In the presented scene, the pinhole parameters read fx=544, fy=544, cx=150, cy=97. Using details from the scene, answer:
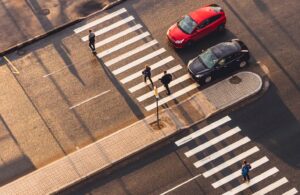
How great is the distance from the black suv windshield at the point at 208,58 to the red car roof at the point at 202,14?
103 inches

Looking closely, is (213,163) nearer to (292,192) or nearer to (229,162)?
(229,162)

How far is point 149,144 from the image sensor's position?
32.4m

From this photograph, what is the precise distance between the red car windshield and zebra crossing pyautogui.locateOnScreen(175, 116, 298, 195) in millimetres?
7041

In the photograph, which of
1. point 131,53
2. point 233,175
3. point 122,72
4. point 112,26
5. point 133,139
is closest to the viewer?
point 233,175

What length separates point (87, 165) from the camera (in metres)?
31.8

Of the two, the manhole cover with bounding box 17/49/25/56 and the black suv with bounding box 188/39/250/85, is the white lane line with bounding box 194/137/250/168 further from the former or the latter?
the manhole cover with bounding box 17/49/25/56

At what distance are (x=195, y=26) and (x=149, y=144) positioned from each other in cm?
937

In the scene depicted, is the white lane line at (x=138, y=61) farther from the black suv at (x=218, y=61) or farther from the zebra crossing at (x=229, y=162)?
the zebra crossing at (x=229, y=162)

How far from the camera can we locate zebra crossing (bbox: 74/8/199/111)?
35.4 m

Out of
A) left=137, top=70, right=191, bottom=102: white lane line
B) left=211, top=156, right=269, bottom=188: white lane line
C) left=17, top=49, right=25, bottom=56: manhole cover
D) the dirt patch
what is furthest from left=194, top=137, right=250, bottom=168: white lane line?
the dirt patch

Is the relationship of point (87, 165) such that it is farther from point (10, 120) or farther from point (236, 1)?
point (236, 1)

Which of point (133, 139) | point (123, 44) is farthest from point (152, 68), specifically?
point (133, 139)

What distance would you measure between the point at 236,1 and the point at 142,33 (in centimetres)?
742

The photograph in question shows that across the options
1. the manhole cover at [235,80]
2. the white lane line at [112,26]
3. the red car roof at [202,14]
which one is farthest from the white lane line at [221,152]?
the white lane line at [112,26]
